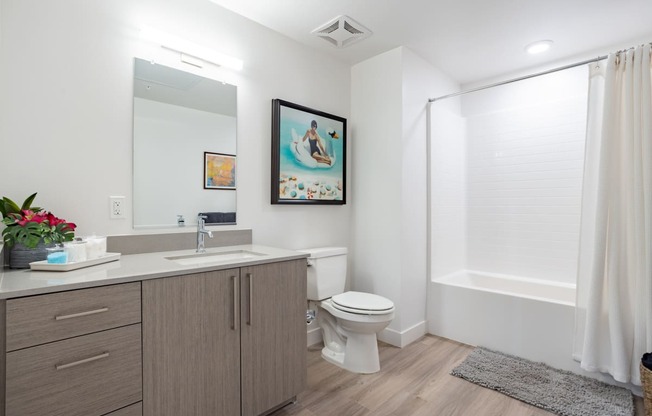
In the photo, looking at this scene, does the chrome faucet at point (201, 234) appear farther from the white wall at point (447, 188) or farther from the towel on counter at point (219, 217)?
the white wall at point (447, 188)

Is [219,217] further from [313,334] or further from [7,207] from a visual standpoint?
[313,334]

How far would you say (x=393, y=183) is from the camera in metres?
2.69

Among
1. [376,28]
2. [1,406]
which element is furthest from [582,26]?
[1,406]

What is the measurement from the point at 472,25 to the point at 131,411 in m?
2.91

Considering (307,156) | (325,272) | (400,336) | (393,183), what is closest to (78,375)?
(325,272)

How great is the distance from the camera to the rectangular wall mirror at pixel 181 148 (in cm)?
177

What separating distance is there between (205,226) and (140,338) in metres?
0.86

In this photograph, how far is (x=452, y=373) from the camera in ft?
7.16

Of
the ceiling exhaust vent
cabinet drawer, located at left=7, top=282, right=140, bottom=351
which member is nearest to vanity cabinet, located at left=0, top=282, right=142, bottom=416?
cabinet drawer, located at left=7, top=282, right=140, bottom=351

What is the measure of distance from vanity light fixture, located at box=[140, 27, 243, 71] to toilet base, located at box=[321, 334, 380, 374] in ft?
6.50

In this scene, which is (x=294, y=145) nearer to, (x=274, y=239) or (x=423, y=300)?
(x=274, y=239)

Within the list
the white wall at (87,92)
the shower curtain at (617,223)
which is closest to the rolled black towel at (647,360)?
the shower curtain at (617,223)

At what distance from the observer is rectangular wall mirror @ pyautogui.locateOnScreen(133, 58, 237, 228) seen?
5.82ft

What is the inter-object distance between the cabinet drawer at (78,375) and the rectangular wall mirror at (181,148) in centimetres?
74
